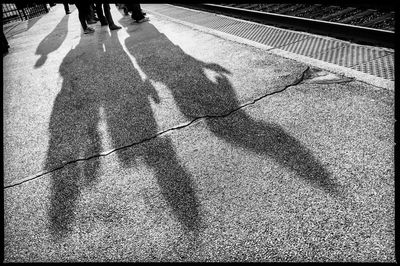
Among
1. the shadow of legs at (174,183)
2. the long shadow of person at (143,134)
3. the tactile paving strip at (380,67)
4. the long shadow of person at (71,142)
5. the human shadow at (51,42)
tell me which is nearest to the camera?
the shadow of legs at (174,183)

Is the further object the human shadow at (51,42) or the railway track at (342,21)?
A: the human shadow at (51,42)

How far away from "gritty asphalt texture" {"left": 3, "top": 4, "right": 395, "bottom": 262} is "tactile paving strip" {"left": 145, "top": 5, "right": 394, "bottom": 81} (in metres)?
0.44

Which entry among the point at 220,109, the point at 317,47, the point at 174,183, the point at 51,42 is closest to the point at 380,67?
the point at 317,47

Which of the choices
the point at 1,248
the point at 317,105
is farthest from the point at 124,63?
the point at 1,248

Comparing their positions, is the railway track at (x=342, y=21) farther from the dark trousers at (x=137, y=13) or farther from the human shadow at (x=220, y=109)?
the dark trousers at (x=137, y=13)

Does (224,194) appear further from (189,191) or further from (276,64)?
(276,64)

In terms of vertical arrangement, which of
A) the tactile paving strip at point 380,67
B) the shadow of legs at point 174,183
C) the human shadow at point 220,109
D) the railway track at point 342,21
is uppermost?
the railway track at point 342,21

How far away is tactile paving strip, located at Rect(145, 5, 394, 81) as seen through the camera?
3.71 metres

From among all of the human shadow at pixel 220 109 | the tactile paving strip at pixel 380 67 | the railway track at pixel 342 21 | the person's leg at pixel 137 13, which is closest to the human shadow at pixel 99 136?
the human shadow at pixel 220 109

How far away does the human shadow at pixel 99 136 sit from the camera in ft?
7.68

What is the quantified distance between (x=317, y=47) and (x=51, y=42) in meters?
6.77

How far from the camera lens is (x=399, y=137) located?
0.71 meters

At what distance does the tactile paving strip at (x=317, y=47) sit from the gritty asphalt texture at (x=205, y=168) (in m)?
0.44

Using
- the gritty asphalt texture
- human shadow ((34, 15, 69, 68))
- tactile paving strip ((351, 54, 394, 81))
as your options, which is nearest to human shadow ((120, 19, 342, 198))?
the gritty asphalt texture
